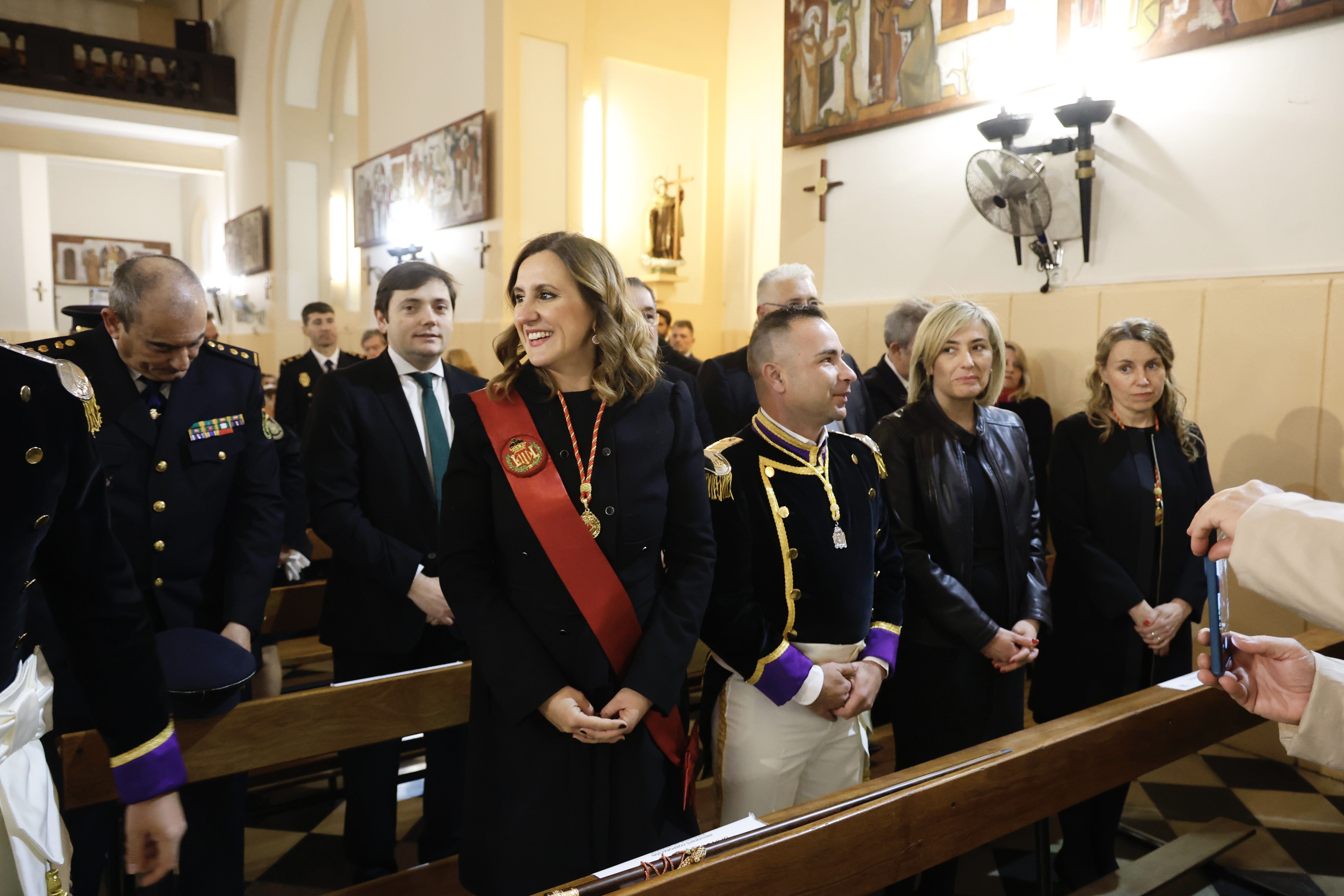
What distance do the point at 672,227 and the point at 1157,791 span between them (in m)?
6.12

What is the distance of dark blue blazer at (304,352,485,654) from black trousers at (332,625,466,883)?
0.30ft

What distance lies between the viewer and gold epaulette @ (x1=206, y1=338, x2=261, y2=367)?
234 centimetres

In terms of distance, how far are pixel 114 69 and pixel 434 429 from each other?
12.9 meters

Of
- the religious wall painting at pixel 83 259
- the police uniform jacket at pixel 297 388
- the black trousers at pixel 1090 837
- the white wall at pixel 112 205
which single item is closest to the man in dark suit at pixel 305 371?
the police uniform jacket at pixel 297 388

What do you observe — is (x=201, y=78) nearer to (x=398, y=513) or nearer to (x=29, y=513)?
(x=398, y=513)

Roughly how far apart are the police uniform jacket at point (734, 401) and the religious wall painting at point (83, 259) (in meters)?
16.5

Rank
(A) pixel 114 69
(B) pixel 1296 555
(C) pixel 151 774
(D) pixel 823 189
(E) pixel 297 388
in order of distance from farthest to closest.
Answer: (A) pixel 114 69, (E) pixel 297 388, (D) pixel 823 189, (C) pixel 151 774, (B) pixel 1296 555

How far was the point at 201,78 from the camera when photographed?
13.3 meters

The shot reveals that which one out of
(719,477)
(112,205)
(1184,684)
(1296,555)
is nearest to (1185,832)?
(1184,684)

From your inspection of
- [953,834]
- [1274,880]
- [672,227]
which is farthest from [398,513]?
[672,227]

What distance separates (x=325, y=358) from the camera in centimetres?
639

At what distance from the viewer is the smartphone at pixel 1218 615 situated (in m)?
1.31

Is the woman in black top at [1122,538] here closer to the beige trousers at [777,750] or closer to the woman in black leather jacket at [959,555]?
the woman in black leather jacket at [959,555]

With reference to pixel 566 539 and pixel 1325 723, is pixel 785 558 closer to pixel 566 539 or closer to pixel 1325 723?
pixel 566 539
